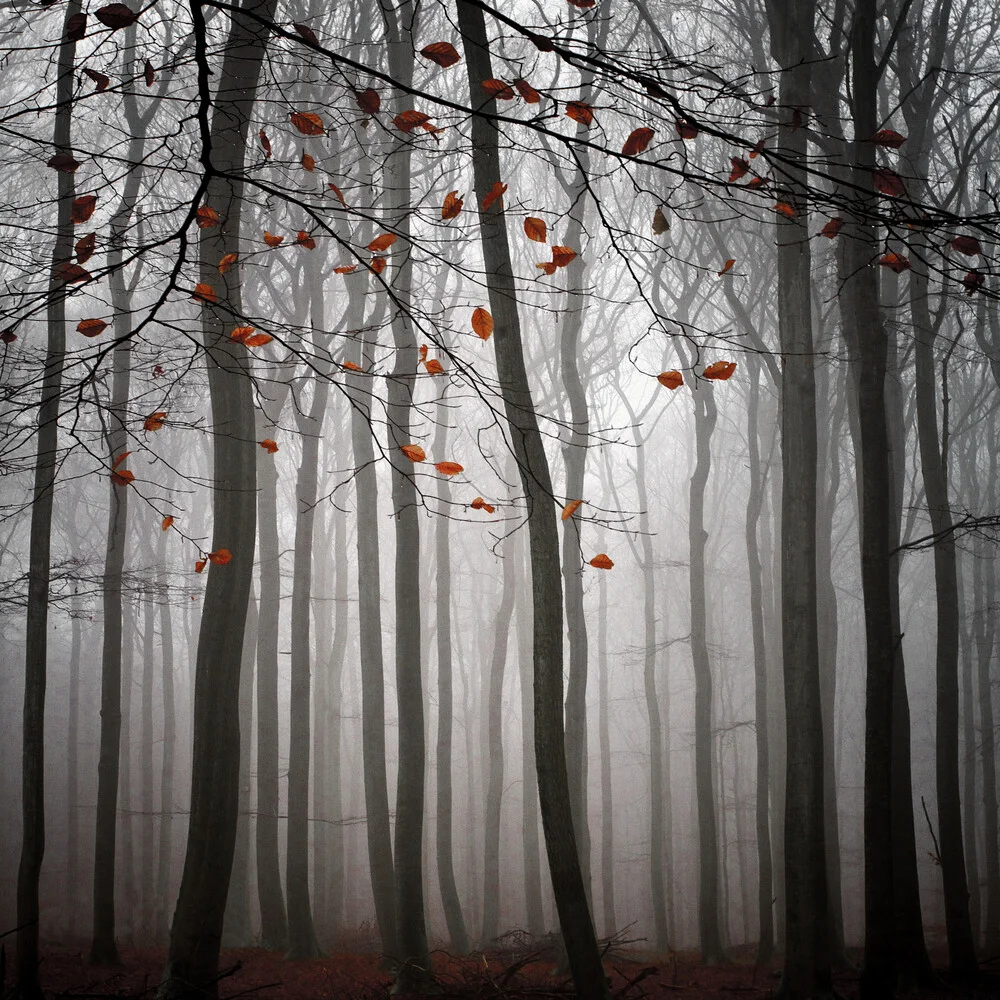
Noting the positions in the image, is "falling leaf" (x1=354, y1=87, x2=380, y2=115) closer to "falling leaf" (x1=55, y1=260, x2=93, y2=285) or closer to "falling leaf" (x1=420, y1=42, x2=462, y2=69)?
"falling leaf" (x1=420, y1=42, x2=462, y2=69)

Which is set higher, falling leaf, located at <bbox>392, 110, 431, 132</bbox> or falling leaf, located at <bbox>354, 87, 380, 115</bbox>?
falling leaf, located at <bbox>354, 87, 380, 115</bbox>

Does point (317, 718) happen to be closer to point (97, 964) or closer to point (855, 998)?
point (97, 964)

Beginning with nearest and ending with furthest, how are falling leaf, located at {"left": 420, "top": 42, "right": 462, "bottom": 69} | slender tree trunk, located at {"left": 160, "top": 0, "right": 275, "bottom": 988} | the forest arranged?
1. falling leaf, located at {"left": 420, "top": 42, "right": 462, "bottom": 69}
2. the forest
3. slender tree trunk, located at {"left": 160, "top": 0, "right": 275, "bottom": 988}

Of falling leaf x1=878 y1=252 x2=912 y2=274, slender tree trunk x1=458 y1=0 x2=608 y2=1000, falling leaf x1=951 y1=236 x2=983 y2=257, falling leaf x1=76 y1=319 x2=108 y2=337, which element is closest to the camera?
falling leaf x1=951 y1=236 x2=983 y2=257

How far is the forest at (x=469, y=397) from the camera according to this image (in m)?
3.69

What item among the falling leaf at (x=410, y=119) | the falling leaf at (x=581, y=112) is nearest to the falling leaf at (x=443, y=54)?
Answer: the falling leaf at (x=410, y=119)

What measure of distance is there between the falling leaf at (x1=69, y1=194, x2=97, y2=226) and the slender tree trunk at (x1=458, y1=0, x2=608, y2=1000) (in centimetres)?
198

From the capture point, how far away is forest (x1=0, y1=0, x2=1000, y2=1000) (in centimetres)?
369

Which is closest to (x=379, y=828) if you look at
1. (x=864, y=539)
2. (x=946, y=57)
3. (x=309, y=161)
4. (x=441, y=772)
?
(x=441, y=772)

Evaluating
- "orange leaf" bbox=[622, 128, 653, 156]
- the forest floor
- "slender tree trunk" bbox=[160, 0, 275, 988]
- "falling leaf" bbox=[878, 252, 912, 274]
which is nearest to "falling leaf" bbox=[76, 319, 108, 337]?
"slender tree trunk" bbox=[160, 0, 275, 988]

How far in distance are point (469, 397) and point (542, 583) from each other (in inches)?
134

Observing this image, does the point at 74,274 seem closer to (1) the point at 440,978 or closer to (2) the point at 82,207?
(2) the point at 82,207

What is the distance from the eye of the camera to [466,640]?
35.9 meters

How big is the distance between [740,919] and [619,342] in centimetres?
1796
